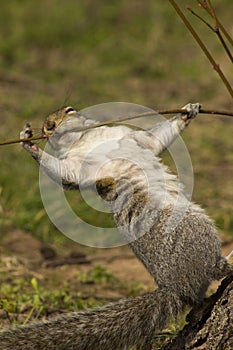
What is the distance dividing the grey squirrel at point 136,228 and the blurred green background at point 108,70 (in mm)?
2647

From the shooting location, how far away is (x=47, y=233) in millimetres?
6293

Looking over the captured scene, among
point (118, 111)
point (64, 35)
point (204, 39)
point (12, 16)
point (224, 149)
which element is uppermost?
point (12, 16)

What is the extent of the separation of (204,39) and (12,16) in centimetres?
314

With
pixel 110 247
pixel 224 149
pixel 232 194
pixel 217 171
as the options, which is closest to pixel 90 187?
pixel 110 247

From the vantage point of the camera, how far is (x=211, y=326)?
3.43 metres

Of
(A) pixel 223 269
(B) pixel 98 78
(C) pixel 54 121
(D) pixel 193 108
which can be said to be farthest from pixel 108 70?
(A) pixel 223 269

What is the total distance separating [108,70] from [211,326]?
7535 mm

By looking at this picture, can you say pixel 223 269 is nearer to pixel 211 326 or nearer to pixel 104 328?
pixel 211 326

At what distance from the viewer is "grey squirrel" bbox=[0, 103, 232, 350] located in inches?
135

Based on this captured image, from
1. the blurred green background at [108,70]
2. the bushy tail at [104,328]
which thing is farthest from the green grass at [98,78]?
the bushy tail at [104,328]

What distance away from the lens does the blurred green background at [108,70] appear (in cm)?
766

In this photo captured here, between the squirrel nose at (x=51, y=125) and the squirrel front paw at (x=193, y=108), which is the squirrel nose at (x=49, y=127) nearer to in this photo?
the squirrel nose at (x=51, y=125)

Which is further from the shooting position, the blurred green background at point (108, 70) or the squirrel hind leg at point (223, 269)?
the blurred green background at point (108, 70)

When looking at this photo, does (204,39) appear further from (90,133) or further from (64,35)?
(90,133)
